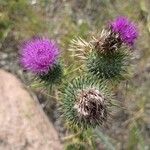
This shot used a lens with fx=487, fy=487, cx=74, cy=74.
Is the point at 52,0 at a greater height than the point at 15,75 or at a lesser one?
greater

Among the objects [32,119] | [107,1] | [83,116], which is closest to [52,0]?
[107,1]

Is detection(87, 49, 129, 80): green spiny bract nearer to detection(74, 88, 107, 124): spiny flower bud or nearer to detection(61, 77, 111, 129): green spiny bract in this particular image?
detection(61, 77, 111, 129): green spiny bract

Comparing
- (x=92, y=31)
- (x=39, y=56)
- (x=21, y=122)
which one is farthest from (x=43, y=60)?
(x=92, y=31)

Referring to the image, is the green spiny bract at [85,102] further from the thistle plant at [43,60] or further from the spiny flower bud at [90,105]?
the thistle plant at [43,60]

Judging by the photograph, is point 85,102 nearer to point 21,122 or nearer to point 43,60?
point 43,60

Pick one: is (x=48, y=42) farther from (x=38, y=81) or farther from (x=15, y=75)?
(x=15, y=75)

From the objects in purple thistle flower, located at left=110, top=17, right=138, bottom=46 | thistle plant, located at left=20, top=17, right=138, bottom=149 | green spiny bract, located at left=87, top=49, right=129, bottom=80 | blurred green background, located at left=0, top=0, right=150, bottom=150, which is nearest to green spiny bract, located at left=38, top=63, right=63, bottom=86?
thistle plant, located at left=20, top=17, right=138, bottom=149

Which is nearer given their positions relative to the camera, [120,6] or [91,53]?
[91,53]

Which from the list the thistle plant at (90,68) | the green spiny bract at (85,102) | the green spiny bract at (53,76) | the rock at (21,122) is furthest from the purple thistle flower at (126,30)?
the rock at (21,122)
